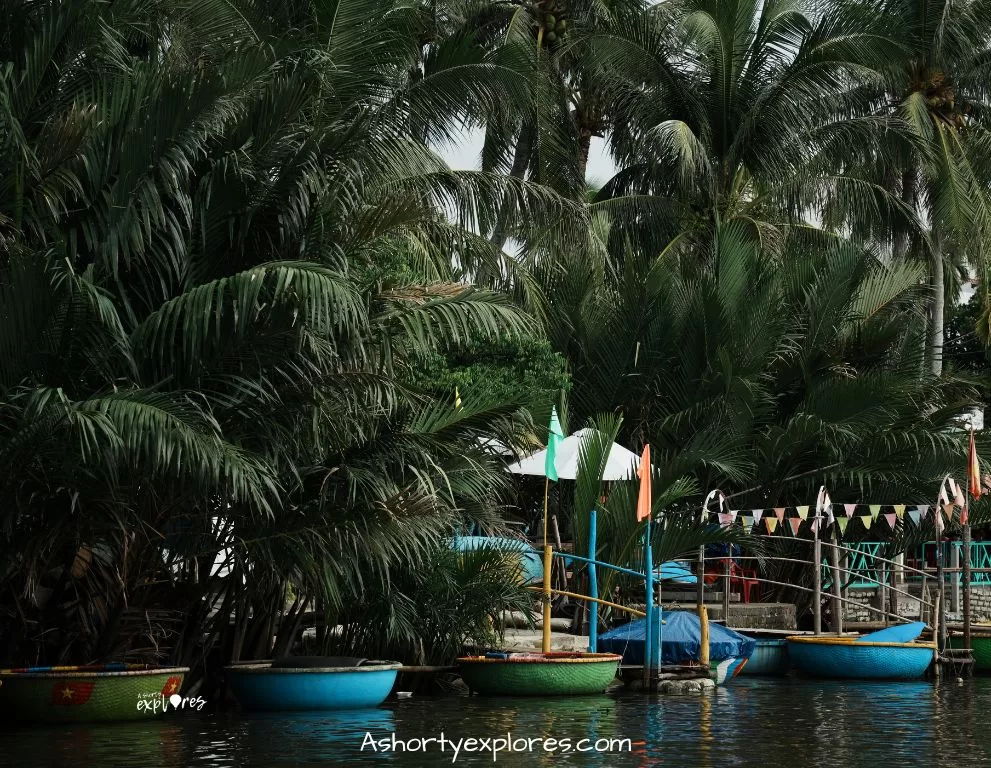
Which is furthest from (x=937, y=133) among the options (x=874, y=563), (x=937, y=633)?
(x=937, y=633)

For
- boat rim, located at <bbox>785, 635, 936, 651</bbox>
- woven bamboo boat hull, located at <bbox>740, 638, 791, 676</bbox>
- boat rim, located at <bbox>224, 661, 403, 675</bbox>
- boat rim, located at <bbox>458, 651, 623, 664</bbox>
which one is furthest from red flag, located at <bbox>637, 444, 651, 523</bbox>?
woven bamboo boat hull, located at <bbox>740, 638, 791, 676</bbox>

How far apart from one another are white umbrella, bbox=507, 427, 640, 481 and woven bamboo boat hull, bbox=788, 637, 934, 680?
3.43m

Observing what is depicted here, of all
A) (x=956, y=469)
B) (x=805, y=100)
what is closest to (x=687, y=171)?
(x=805, y=100)

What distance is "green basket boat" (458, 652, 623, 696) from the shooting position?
53.4 feet

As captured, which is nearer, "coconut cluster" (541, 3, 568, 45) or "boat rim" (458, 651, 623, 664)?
"boat rim" (458, 651, 623, 664)

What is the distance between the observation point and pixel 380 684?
1502cm

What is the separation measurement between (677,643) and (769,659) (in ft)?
10.8

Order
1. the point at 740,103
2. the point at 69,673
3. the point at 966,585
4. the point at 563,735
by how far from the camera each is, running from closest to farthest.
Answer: the point at 563,735 < the point at 69,673 < the point at 966,585 < the point at 740,103


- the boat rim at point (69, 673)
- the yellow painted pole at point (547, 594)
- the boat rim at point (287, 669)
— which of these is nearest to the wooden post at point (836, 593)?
the yellow painted pole at point (547, 594)

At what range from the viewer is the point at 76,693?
523 inches

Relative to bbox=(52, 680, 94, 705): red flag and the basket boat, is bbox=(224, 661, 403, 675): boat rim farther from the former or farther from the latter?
the basket boat

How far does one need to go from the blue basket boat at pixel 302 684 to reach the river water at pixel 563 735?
0.65 feet

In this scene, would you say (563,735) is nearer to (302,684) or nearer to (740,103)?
(302,684)

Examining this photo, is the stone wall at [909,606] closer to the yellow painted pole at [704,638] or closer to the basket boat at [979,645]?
the basket boat at [979,645]
